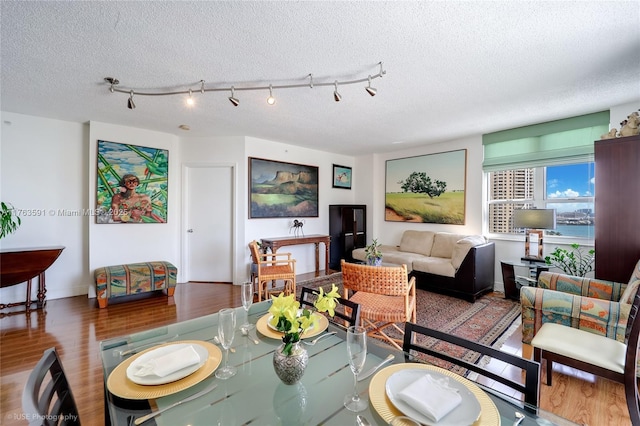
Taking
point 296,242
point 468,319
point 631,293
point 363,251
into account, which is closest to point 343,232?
point 363,251

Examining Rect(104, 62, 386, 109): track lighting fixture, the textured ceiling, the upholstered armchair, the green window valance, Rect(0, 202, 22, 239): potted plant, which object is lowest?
the upholstered armchair

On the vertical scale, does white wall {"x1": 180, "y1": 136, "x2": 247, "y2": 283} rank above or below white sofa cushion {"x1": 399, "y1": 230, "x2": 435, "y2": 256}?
above

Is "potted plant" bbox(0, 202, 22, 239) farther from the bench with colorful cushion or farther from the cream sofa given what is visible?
the cream sofa

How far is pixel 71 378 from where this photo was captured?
2037mm

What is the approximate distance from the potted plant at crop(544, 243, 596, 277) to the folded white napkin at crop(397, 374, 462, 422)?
12.1 ft

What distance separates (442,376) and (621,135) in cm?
307

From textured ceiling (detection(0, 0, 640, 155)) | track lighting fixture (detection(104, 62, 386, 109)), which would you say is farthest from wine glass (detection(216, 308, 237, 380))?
track lighting fixture (detection(104, 62, 386, 109))

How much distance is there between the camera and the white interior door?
15.5 ft

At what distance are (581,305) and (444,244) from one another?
8.95ft

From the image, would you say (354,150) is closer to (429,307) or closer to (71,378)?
(429,307)

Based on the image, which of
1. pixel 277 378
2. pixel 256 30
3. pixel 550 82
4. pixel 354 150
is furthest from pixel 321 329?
pixel 354 150

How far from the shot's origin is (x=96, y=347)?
2498mm

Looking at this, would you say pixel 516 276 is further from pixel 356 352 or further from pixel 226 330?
pixel 226 330

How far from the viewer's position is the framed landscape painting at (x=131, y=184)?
3959 millimetres
